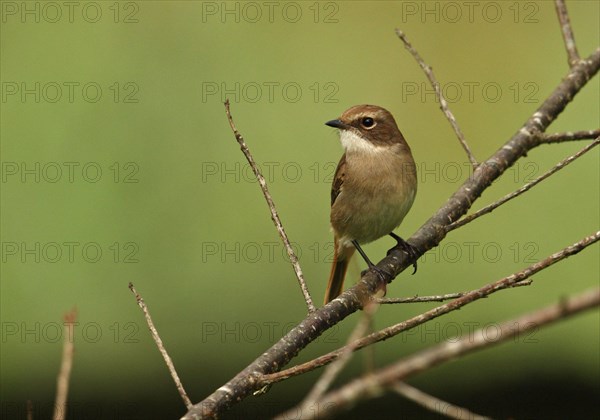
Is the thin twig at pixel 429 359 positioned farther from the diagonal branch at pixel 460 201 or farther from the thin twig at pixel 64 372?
the diagonal branch at pixel 460 201

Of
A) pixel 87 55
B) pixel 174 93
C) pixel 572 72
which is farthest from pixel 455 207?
pixel 87 55

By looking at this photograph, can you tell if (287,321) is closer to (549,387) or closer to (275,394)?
(275,394)

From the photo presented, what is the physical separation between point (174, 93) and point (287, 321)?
63.0 inches

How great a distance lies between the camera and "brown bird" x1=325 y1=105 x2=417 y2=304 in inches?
125

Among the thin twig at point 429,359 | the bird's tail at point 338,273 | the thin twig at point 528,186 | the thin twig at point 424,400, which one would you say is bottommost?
the thin twig at point 424,400

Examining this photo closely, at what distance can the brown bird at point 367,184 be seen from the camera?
318cm

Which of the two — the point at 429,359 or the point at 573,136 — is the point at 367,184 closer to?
the point at 573,136

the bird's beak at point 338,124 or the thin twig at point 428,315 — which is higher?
the bird's beak at point 338,124

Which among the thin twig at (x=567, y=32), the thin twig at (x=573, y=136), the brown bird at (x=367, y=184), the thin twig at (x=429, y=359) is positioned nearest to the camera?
the thin twig at (x=429, y=359)

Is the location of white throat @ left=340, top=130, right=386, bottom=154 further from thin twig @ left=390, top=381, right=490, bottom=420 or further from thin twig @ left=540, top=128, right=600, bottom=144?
thin twig @ left=390, top=381, right=490, bottom=420

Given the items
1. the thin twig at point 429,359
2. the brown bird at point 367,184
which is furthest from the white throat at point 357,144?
the thin twig at point 429,359

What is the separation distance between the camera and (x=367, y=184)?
3229 mm

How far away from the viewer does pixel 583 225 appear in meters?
4.24

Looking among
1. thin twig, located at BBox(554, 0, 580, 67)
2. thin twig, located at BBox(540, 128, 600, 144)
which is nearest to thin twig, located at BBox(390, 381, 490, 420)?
thin twig, located at BBox(540, 128, 600, 144)
